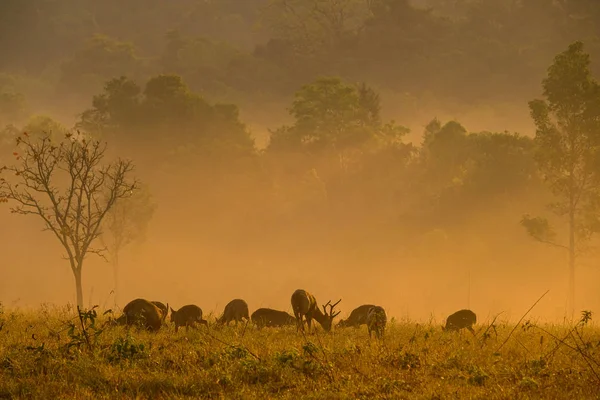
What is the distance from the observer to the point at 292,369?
1100 cm

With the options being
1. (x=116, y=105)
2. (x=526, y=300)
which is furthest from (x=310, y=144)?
(x=526, y=300)

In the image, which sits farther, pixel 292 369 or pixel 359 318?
pixel 359 318

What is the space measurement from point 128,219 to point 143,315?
39016 mm

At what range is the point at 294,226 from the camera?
74188mm

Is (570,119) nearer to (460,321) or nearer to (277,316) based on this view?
(460,321)

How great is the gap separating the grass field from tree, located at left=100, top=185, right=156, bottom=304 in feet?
121

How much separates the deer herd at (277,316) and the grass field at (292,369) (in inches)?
62.5

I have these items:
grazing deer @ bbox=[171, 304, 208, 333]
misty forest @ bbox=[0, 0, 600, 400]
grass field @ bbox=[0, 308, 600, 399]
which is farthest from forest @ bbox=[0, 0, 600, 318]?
grass field @ bbox=[0, 308, 600, 399]

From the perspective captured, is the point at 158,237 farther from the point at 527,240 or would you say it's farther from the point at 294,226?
Answer: the point at 527,240

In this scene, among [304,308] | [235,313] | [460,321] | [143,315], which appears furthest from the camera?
[235,313]

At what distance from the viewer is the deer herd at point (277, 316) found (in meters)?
15.9

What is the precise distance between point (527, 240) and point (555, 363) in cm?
5011

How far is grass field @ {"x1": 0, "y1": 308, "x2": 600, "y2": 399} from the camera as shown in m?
10.1

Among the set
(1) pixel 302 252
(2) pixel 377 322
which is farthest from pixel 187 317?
(1) pixel 302 252
